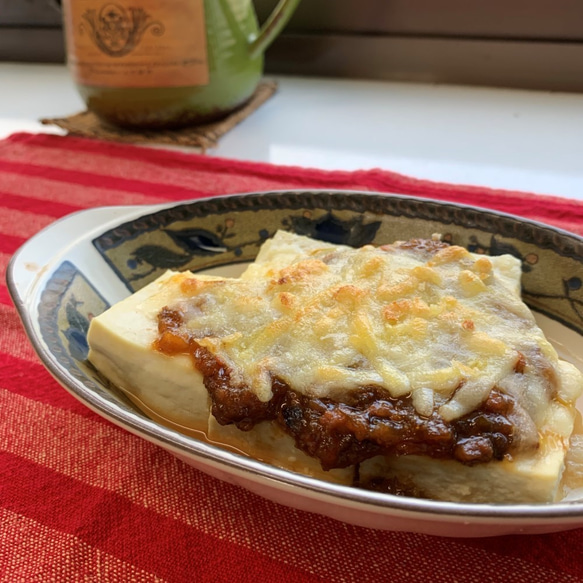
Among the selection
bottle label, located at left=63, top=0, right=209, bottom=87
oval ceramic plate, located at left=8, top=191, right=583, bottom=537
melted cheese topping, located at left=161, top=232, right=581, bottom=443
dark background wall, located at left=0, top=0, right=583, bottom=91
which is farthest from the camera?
dark background wall, located at left=0, top=0, right=583, bottom=91

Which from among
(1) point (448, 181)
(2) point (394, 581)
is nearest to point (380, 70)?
(1) point (448, 181)

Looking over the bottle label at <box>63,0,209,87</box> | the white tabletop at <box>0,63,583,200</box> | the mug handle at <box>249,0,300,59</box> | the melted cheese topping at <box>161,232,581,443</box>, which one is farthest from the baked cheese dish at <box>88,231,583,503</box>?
the mug handle at <box>249,0,300,59</box>

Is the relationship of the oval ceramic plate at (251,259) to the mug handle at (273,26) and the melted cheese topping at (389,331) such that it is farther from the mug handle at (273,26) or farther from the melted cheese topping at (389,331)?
the mug handle at (273,26)

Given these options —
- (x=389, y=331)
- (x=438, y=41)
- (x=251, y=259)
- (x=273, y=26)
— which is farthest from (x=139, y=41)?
(x=389, y=331)

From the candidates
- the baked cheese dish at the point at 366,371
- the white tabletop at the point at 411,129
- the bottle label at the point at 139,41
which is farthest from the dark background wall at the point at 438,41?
the baked cheese dish at the point at 366,371

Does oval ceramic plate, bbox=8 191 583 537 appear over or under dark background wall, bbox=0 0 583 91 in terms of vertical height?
under

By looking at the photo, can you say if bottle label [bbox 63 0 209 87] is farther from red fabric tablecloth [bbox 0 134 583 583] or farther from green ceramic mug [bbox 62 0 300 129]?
red fabric tablecloth [bbox 0 134 583 583]

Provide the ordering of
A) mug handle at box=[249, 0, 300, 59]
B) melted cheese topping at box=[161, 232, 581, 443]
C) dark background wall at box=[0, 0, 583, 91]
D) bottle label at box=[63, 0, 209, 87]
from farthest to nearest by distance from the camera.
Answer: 1. dark background wall at box=[0, 0, 583, 91]
2. mug handle at box=[249, 0, 300, 59]
3. bottle label at box=[63, 0, 209, 87]
4. melted cheese topping at box=[161, 232, 581, 443]
